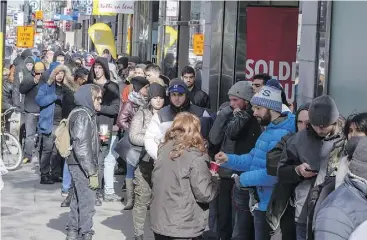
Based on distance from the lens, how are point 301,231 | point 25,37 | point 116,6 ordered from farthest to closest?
point 25,37
point 116,6
point 301,231

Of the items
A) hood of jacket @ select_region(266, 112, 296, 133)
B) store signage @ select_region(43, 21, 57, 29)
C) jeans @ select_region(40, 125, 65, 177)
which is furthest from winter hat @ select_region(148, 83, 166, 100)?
store signage @ select_region(43, 21, 57, 29)

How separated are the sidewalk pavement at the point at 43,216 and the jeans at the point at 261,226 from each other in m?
2.92

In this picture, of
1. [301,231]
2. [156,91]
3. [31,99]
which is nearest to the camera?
[301,231]

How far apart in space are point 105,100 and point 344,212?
7.90 metres

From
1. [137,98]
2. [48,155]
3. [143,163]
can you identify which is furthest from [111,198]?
[143,163]

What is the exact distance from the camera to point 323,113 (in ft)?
19.7

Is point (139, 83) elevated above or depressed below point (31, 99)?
above

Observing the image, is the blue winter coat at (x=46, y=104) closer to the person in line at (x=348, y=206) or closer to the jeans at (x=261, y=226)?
the jeans at (x=261, y=226)

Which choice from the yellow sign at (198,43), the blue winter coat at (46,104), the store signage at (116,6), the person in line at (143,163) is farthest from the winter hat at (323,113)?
the store signage at (116,6)

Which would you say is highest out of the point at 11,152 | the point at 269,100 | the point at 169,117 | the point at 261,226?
the point at 269,100

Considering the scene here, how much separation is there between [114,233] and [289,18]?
364cm

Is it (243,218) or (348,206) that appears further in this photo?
(243,218)

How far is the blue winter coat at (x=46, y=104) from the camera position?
13195mm

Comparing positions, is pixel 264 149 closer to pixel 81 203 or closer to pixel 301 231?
pixel 301 231
